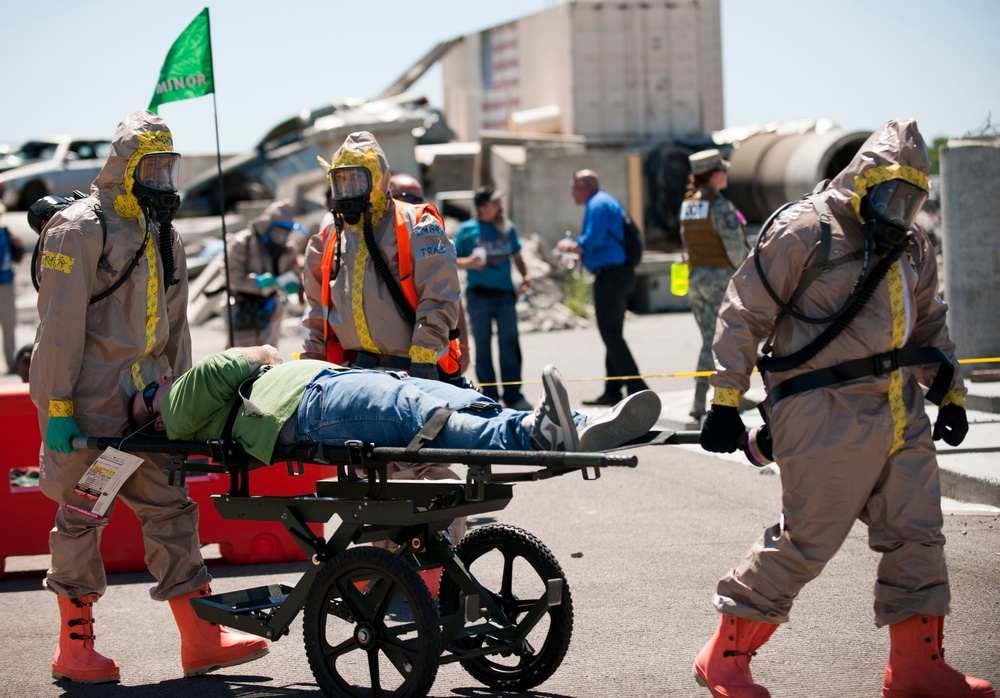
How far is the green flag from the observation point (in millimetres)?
7785

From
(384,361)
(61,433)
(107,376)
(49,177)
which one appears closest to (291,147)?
(49,177)

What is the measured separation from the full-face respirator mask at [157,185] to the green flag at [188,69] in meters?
2.67

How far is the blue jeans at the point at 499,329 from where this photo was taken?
11.2 metres

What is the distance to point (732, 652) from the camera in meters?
4.25

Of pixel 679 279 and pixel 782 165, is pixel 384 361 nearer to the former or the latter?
pixel 679 279

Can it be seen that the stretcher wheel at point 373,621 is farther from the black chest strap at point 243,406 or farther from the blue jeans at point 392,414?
the black chest strap at point 243,406

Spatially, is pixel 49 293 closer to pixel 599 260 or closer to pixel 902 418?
pixel 902 418

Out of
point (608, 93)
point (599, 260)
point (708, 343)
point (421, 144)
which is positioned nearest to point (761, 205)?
point (608, 93)

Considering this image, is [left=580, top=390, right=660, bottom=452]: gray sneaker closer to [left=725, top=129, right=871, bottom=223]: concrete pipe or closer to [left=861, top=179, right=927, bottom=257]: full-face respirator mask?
[left=861, top=179, right=927, bottom=257]: full-face respirator mask

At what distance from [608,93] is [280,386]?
22.9 meters

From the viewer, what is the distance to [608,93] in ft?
87.2

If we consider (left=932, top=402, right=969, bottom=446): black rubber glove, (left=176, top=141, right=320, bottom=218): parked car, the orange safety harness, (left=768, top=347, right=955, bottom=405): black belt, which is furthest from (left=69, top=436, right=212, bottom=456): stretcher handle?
(left=176, top=141, right=320, bottom=218): parked car

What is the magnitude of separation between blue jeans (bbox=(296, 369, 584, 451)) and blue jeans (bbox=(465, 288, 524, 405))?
6581 mm

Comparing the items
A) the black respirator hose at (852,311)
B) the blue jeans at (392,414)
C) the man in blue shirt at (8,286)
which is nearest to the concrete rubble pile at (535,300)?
the man in blue shirt at (8,286)
